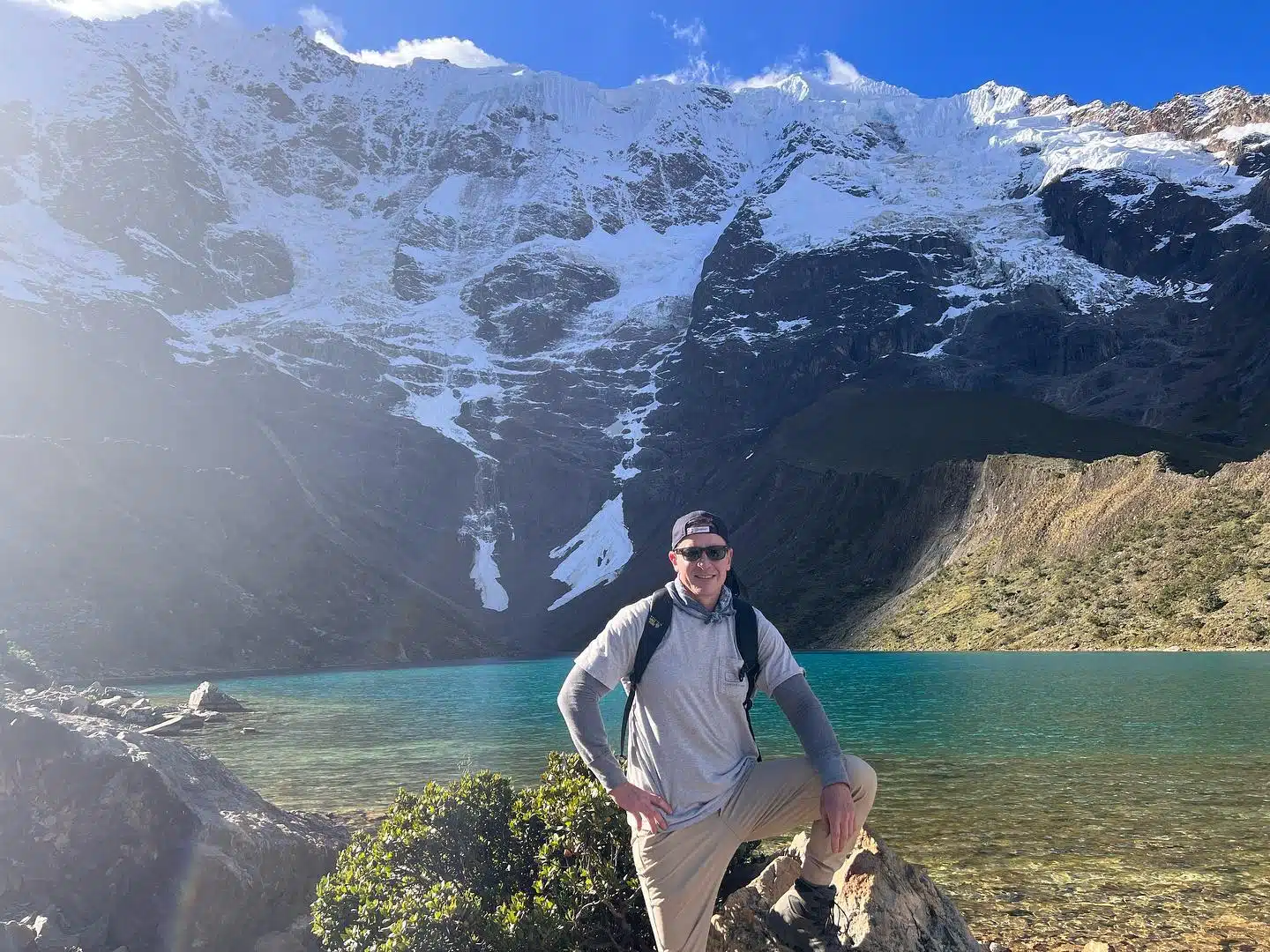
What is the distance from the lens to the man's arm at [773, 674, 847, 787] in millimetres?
5812

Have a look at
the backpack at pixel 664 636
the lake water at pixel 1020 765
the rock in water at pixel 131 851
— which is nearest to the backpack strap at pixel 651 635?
the backpack at pixel 664 636

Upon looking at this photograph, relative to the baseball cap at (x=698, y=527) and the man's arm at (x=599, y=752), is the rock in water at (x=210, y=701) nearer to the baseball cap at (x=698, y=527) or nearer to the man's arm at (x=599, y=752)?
the man's arm at (x=599, y=752)

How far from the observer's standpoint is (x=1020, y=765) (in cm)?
2212

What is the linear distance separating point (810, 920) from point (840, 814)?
42.4 inches

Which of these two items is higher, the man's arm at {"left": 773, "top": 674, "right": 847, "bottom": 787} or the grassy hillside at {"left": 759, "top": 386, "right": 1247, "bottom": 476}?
the grassy hillside at {"left": 759, "top": 386, "right": 1247, "bottom": 476}

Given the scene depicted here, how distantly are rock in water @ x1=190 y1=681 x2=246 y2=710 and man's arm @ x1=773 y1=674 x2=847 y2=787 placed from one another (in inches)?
1852

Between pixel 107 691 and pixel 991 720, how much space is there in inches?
1736

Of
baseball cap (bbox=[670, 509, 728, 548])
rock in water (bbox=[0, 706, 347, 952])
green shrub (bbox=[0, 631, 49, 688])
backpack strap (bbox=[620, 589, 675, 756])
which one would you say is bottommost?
green shrub (bbox=[0, 631, 49, 688])

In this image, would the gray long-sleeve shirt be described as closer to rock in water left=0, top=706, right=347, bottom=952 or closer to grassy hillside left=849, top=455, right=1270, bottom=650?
rock in water left=0, top=706, right=347, bottom=952

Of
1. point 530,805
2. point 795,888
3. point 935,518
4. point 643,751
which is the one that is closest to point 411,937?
point 530,805

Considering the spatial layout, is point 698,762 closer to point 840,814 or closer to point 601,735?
point 601,735

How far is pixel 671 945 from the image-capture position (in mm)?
5855

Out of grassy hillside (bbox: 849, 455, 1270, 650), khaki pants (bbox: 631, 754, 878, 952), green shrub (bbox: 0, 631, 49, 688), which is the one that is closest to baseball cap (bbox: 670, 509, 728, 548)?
khaki pants (bbox: 631, 754, 878, 952)

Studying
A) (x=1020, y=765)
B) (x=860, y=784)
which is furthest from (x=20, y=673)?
(x=860, y=784)
